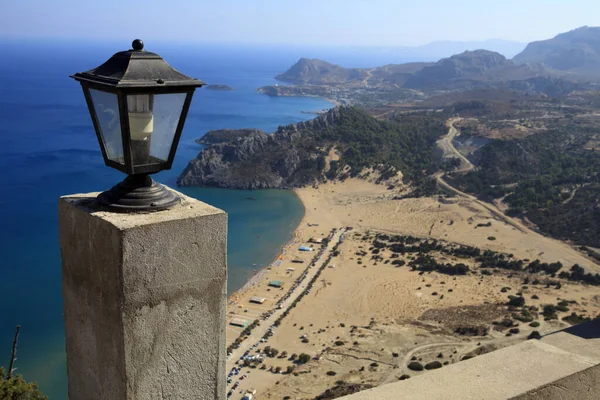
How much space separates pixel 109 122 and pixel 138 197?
0.30 m

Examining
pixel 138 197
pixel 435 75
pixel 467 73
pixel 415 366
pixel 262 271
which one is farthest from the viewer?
pixel 467 73

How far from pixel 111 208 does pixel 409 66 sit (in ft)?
510

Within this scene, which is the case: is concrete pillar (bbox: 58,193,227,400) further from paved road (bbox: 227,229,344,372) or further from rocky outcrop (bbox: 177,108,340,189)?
rocky outcrop (bbox: 177,108,340,189)

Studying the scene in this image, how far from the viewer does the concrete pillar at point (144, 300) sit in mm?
1697

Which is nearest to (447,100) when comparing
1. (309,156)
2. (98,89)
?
(309,156)

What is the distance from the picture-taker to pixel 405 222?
107 ft

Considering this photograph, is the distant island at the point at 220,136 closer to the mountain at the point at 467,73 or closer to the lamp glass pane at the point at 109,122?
the lamp glass pane at the point at 109,122

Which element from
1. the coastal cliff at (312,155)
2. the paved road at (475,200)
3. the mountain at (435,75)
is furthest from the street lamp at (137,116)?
the mountain at (435,75)

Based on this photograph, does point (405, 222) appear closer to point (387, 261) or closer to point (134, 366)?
point (387, 261)

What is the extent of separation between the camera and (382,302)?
68.0 ft

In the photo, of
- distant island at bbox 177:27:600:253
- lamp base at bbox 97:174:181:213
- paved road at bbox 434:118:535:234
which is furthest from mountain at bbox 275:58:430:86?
lamp base at bbox 97:174:181:213

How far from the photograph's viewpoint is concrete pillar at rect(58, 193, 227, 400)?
1.70 m

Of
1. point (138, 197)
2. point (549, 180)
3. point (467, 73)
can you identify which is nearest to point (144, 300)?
point (138, 197)

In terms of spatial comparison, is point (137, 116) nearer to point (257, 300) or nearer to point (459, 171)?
point (257, 300)
